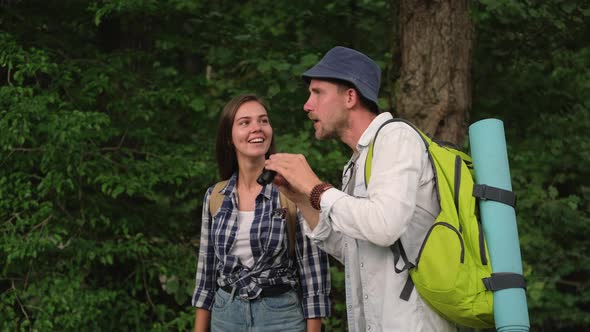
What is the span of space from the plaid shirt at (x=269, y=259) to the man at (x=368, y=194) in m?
0.34

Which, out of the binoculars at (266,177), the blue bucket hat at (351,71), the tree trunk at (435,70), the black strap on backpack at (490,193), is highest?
the tree trunk at (435,70)

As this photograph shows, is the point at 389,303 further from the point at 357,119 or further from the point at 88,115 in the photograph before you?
the point at 88,115

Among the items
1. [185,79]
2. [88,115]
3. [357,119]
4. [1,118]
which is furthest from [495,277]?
[185,79]

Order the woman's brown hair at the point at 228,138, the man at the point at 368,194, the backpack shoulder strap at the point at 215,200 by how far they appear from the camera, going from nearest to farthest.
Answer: the man at the point at 368,194, the backpack shoulder strap at the point at 215,200, the woman's brown hair at the point at 228,138

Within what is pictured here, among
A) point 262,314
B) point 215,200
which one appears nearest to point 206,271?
point 215,200

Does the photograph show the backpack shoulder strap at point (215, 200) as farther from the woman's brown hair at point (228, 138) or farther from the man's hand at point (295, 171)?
the man's hand at point (295, 171)

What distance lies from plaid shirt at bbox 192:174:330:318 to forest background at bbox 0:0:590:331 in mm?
2000

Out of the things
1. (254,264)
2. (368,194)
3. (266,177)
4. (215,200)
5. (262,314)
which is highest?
(215,200)

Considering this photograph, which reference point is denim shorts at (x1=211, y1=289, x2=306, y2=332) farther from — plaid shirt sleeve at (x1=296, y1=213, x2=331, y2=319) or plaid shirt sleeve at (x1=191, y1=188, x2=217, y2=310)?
plaid shirt sleeve at (x1=191, y1=188, x2=217, y2=310)

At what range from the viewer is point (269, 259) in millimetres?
3412

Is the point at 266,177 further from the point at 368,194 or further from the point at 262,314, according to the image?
the point at 262,314

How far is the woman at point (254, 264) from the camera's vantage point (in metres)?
3.38

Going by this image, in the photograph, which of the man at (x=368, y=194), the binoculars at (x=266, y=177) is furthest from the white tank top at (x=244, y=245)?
the binoculars at (x=266, y=177)

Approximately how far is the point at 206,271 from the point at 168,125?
9.42 feet
